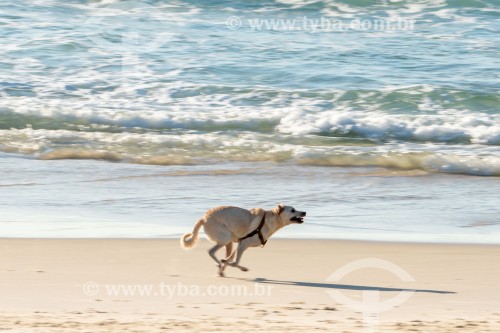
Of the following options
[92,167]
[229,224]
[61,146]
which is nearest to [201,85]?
[61,146]

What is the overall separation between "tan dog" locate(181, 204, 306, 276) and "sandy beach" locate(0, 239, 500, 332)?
0.20 meters

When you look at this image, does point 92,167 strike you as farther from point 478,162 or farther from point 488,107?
point 488,107

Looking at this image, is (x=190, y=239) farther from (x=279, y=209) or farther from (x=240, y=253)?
(x=279, y=209)

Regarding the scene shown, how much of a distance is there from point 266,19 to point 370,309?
55.8ft

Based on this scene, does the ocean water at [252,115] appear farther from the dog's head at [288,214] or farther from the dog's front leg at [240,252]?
the dog's front leg at [240,252]

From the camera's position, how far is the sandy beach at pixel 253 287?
5809 millimetres

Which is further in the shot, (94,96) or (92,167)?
(94,96)

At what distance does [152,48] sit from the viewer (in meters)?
20.4

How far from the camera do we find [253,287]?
6.82m

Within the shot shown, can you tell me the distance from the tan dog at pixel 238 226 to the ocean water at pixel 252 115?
1150 millimetres


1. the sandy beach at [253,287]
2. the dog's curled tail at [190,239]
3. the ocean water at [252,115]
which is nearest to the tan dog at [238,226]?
the dog's curled tail at [190,239]

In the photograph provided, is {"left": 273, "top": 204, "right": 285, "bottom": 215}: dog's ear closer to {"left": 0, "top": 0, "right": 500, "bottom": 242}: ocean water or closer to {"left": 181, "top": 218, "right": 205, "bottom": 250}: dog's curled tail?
{"left": 181, "top": 218, "right": 205, "bottom": 250}: dog's curled tail

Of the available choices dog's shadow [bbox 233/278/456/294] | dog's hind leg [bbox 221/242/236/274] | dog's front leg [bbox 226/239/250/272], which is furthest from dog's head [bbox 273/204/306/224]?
dog's shadow [bbox 233/278/456/294]

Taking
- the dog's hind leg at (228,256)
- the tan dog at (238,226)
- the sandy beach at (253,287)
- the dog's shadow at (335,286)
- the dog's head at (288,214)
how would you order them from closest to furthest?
the sandy beach at (253,287) → the dog's shadow at (335,286) → the dog's hind leg at (228,256) → the tan dog at (238,226) → the dog's head at (288,214)
